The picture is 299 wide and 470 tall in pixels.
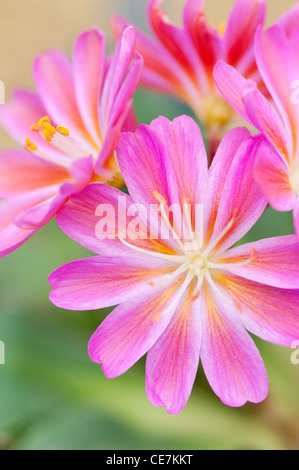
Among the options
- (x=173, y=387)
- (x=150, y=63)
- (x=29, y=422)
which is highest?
(x=150, y=63)

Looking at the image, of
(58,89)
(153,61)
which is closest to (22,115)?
(58,89)

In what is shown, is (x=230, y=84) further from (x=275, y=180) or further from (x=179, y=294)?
(x=179, y=294)

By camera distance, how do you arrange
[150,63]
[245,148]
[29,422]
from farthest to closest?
[29,422], [150,63], [245,148]

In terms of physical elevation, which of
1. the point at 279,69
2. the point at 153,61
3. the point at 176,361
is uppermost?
the point at 153,61

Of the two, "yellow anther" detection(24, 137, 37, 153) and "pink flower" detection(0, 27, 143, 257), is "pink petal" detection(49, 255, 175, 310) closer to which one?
"pink flower" detection(0, 27, 143, 257)
